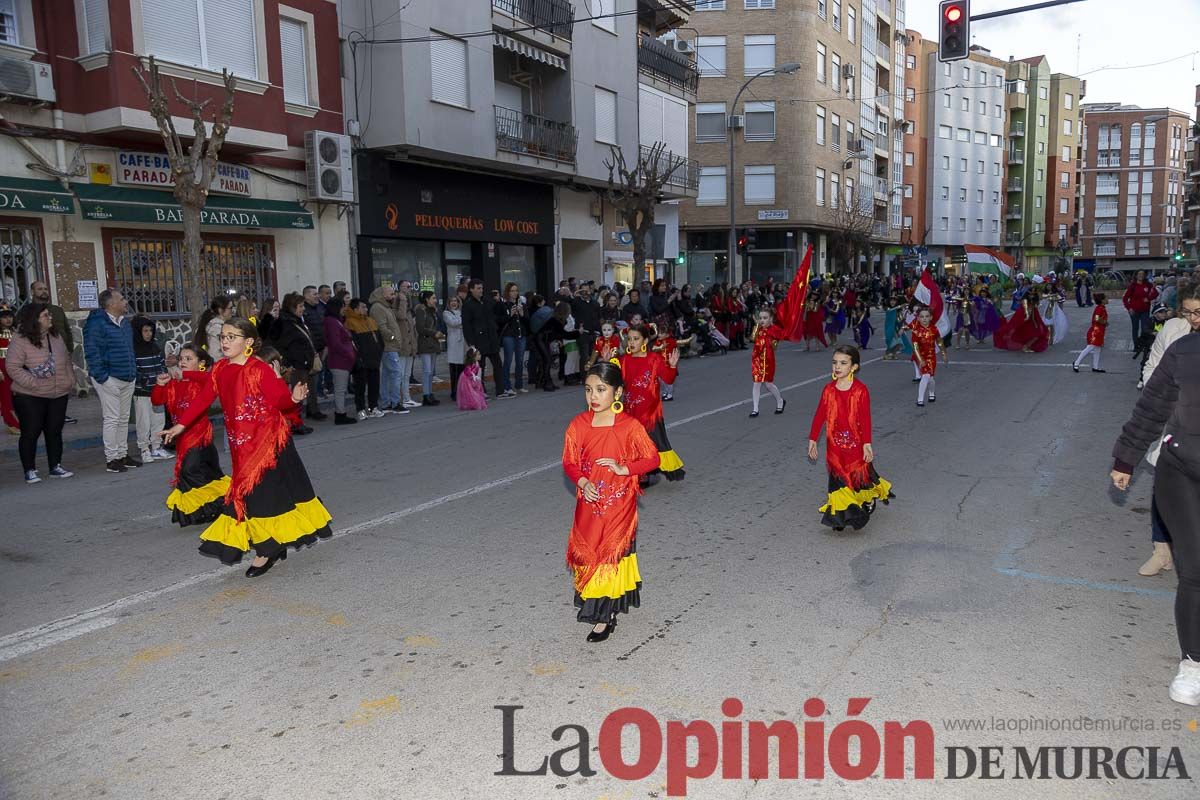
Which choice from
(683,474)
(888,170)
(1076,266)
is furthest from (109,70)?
(1076,266)

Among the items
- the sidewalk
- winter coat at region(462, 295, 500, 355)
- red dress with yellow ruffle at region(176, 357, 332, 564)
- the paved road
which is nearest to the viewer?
the paved road

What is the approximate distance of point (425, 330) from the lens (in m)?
13.9

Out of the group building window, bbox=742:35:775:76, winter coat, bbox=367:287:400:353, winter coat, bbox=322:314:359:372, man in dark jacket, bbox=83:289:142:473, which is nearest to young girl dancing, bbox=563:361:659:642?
man in dark jacket, bbox=83:289:142:473

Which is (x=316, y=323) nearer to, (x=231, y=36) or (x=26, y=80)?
(x=26, y=80)

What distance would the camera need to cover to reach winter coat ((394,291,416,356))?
13047mm

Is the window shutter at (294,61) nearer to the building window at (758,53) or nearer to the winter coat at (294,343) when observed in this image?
the winter coat at (294,343)

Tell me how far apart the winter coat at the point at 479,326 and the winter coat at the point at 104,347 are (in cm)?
545

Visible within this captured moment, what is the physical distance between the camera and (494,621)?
4574 mm

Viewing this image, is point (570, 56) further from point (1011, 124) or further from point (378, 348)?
point (1011, 124)

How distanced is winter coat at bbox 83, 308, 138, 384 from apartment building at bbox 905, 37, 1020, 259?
2294 inches

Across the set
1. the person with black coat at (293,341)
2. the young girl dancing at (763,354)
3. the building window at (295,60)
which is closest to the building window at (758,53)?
the building window at (295,60)

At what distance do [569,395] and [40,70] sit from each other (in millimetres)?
8937

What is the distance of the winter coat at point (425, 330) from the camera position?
13836 millimetres

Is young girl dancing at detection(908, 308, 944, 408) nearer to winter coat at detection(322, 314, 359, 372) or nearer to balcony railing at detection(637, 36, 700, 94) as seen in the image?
winter coat at detection(322, 314, 359, 372)
